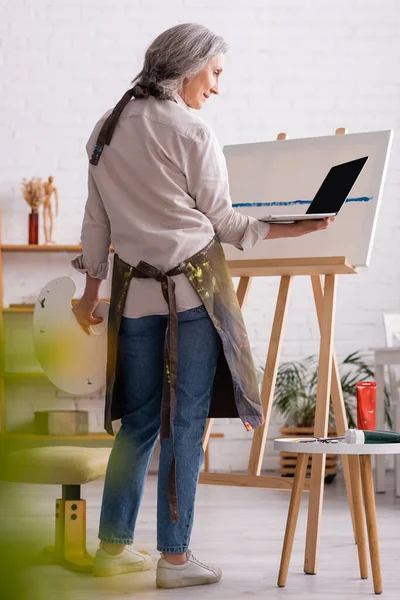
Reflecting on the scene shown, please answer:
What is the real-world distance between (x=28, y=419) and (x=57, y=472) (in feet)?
6.16

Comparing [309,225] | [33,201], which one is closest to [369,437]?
[309,225]

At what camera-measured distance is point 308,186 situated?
2.78m

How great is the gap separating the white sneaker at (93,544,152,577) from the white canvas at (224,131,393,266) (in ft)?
3.35

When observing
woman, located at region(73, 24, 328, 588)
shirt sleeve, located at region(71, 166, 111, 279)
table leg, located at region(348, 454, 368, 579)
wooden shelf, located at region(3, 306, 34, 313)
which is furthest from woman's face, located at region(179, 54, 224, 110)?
wooden shelf, located at region(3, 306, 34, 313)

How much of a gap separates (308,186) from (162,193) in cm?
99

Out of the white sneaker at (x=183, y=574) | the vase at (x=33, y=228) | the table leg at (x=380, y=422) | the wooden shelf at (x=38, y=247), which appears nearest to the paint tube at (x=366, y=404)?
the white sneaker at (x=183, y=574)

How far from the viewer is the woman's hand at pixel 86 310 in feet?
6.72

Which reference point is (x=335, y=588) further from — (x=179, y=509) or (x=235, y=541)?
(x=235, y=541)

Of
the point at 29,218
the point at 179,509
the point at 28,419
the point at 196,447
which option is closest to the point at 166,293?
the point at 196,447

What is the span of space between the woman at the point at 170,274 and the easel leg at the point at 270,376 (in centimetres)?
51

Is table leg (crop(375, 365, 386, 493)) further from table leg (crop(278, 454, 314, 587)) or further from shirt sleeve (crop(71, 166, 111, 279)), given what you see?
shirt sleeve (crop(71, 166, 111, 279))

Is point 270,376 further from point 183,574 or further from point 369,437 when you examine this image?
point 183,574

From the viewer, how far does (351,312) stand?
506 centimetres

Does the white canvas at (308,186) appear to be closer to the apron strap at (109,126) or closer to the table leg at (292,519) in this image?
the table leg at (292,519)
